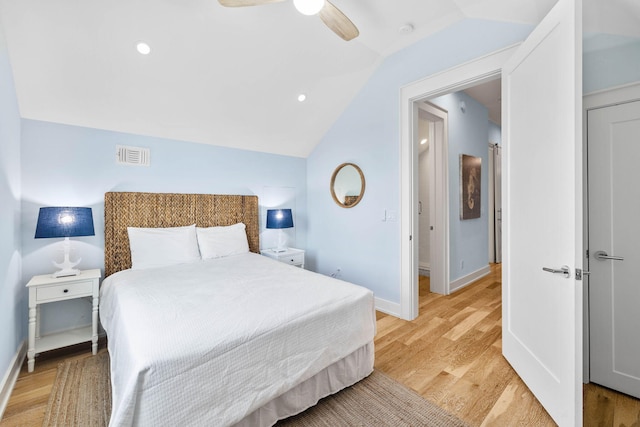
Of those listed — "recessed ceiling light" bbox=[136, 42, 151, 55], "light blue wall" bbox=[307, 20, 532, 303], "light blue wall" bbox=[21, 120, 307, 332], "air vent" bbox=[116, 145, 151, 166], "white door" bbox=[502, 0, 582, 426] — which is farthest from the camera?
"air vent" bbox=[116, 145, 151, 166]

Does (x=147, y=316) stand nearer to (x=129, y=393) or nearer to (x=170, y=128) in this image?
(x=129, y=393)

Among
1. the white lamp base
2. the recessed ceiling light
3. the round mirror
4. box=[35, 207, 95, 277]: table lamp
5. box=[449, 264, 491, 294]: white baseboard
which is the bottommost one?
box=[449, 264, 491, 294]: white baseboard

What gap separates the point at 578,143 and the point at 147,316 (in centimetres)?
237

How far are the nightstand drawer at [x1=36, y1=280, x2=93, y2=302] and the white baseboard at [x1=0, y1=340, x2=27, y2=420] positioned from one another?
1.54ft

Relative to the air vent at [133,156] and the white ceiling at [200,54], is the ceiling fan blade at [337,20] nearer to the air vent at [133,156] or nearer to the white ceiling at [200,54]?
the white ceiling at [200,54]

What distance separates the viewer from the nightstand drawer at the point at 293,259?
3629mm

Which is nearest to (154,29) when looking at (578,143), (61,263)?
(61,263)

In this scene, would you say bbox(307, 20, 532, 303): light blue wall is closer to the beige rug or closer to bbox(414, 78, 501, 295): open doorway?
bbox(414, 78, 501, 295): open doorway

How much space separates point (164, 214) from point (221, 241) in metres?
0.67

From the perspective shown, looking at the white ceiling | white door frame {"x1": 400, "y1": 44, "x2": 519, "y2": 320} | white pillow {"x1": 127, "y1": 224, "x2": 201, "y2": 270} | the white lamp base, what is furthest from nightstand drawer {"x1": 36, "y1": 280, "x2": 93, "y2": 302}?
white door frame {"x1": 400, "y1": 44, "x2": 519, "y2": 320}

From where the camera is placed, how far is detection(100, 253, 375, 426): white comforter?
1.12 metres

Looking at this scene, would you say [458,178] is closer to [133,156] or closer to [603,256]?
[603,256]

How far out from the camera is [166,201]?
9.99ft

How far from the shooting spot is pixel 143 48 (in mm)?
2258
